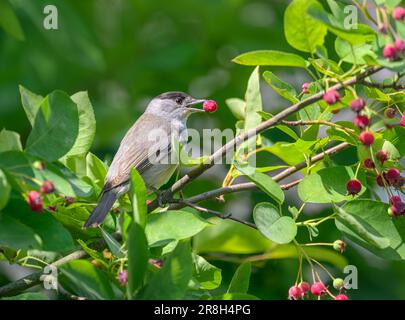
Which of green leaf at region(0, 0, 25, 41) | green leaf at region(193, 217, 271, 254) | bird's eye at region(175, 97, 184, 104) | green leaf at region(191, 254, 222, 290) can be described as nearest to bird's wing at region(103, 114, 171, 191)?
bird's eye at region(175, 97, 184, 104)

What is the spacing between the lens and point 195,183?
5.41 metres

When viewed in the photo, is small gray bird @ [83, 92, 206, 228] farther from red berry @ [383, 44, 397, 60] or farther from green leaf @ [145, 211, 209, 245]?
red berry @ [383, 44, 397, 60]

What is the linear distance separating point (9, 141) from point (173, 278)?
79 cm

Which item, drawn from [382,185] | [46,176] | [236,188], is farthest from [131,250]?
[382,185]

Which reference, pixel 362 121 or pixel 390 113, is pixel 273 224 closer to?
pixel 362 121

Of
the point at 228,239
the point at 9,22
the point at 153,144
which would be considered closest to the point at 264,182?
the point at 228,239

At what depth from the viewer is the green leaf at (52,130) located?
8.52ft

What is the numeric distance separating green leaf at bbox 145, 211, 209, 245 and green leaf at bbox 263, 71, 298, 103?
605 mm

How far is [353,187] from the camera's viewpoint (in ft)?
9.34

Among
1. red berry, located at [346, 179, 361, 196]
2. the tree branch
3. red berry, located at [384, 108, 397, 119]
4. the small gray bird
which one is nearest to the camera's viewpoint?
the tree branch

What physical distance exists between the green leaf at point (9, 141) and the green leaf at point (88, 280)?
482 millimetres

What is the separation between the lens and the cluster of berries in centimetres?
242

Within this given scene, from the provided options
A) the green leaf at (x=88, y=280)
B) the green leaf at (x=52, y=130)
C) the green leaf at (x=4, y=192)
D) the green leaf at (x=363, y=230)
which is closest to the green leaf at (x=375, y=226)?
the green leaf at (x=363, y=230)

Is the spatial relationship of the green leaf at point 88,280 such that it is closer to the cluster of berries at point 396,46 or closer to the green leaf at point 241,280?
the green leaf at point 241,280
